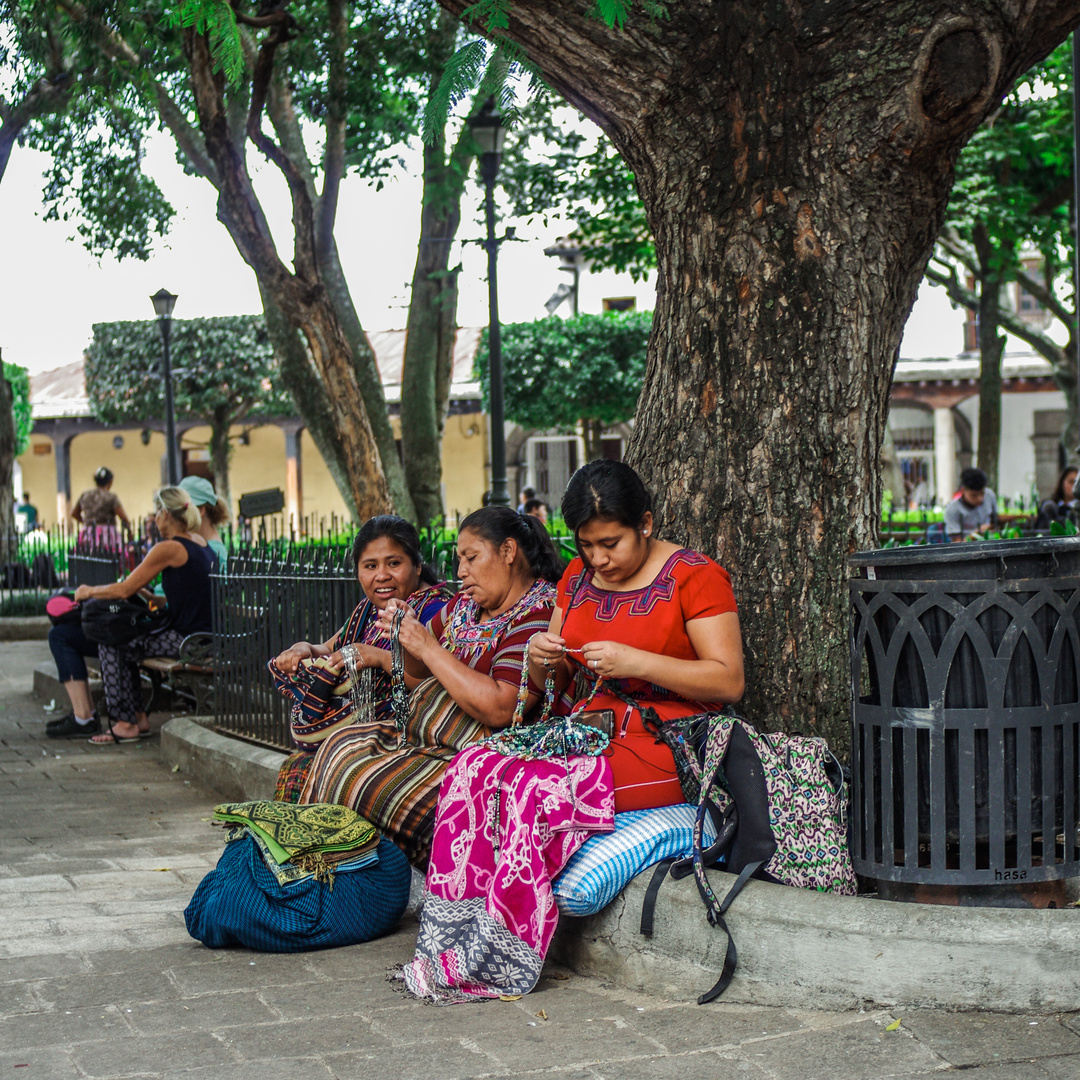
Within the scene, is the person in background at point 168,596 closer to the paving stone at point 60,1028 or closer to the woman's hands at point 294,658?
the woman's hands at point 294,658

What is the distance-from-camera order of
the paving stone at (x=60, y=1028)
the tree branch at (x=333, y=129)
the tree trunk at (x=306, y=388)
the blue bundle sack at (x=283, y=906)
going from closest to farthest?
the paving stone at (x=60, y=1028) → the blue bundle sack at (x=283, y=906) → the tree branch at (x=333, y=129) → the tree trunk at (x=306, y=388)

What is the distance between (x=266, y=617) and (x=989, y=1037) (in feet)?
15.0

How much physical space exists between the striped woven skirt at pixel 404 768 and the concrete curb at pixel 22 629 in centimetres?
1192

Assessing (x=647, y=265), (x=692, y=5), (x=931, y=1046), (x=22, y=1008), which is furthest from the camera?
(x=647, y=265)

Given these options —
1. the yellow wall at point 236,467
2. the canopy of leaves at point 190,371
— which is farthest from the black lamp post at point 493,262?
the yellow wall at point 236,467

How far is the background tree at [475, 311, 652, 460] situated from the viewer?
3070 centimetres

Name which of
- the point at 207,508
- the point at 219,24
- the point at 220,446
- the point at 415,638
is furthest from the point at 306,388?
the point at 220,446

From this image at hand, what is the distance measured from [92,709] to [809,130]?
6197mm

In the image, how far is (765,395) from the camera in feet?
14.9

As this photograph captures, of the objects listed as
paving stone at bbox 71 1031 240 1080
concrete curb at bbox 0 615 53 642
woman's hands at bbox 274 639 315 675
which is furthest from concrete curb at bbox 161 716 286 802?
concrete curb at bbox 0 615 53 642

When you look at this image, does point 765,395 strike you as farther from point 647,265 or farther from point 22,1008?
point 647,265

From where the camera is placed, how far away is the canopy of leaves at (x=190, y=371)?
35250 mm

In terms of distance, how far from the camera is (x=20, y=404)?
119ft

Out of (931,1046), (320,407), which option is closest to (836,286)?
(931,1046)
